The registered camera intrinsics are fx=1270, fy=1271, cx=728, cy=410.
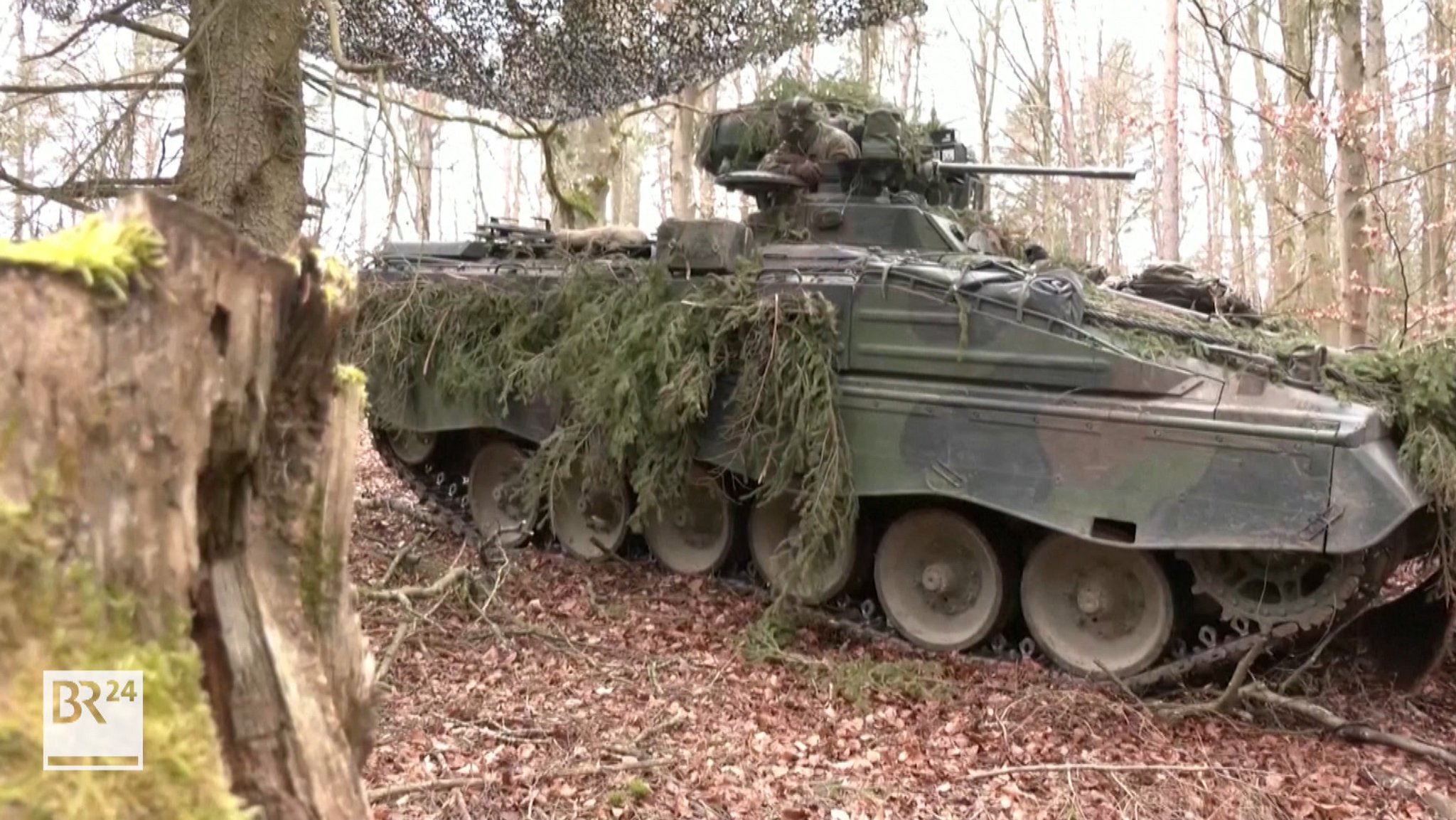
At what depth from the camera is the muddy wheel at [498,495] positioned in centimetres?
942

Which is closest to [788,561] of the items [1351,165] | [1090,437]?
[1090,437]

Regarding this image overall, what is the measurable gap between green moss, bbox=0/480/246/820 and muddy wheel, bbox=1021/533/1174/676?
5.56 m

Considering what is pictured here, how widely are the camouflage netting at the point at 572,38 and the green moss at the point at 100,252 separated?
691cm

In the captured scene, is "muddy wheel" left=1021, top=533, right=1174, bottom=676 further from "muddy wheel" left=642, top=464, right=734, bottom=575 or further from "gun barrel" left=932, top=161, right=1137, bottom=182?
"gun barrel" left=932, top=161, right=1137, bottom=182

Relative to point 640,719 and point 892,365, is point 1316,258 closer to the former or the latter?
point 892,365

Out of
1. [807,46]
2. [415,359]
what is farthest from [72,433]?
[807,46]

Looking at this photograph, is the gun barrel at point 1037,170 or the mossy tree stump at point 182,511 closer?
the mossy tree stump at point 182,511

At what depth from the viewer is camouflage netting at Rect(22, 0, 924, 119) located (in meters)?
9.19

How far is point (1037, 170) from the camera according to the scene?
882cm

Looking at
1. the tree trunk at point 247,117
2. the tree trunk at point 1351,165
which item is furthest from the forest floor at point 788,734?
the tree trunk at point 1351,165

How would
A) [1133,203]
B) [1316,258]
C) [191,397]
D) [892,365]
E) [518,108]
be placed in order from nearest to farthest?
[191,397], [892,365], [518,108], [1316,258], [1133,203]

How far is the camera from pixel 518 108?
1123 centimetres

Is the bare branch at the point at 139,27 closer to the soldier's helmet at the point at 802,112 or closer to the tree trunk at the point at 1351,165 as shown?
the soldier's helmet at the point at 802,112

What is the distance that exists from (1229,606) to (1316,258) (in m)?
12.5
